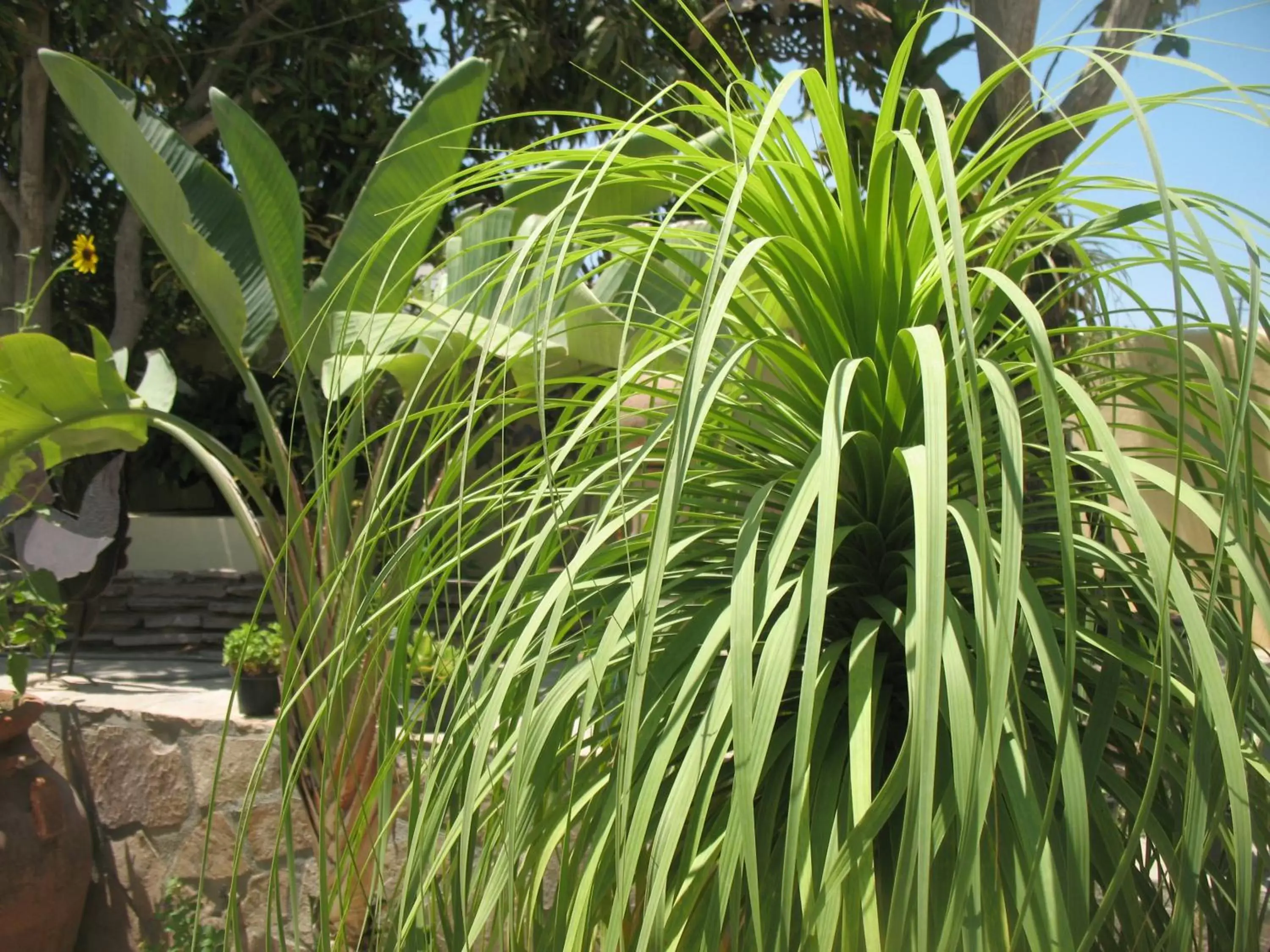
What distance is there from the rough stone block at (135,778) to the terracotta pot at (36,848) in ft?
0.58

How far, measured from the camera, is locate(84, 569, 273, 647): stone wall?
548 cm

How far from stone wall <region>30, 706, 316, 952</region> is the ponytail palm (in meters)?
2.10

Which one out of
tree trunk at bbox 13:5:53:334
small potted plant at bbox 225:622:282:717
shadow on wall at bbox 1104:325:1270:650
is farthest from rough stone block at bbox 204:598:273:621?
shadow on wall at bbox 1104:325:1270:650

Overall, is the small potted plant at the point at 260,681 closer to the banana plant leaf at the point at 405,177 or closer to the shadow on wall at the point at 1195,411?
the banana plant leaf at the point at 405,177

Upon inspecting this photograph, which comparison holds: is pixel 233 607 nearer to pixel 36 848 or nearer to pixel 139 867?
pixel 139 867

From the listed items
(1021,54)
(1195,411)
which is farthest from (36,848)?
(1021,54)

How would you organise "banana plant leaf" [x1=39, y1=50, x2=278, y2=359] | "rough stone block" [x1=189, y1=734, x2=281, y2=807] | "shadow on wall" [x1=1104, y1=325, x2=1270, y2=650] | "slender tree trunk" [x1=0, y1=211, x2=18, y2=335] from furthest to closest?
"slender tree trunk" [x1=0, y1=211, x2=18, y2=335], "rough stone block" [x1=189, y1=734, x2=281, y2=807], "banana plant leaf" [x1=39, y1=50, x2=278, y2=359], "shadow on wall" [x1=1104, y1=325, x2=1270, y2=650]

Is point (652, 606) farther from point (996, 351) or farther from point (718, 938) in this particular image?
point (996, 351)

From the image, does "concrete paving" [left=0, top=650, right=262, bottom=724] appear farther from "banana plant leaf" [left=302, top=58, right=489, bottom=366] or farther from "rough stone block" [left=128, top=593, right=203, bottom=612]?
"banana plant leaf" [left=302, top=58, right=489, bottom=366]

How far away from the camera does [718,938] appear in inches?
31.9

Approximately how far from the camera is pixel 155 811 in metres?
3.27

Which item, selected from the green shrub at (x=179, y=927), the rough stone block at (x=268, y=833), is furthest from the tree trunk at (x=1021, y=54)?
the green shrub at (x=179, y=927)

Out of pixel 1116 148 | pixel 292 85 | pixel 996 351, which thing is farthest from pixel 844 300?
pixel 292 85

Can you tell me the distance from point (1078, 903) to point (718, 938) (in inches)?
10.0
